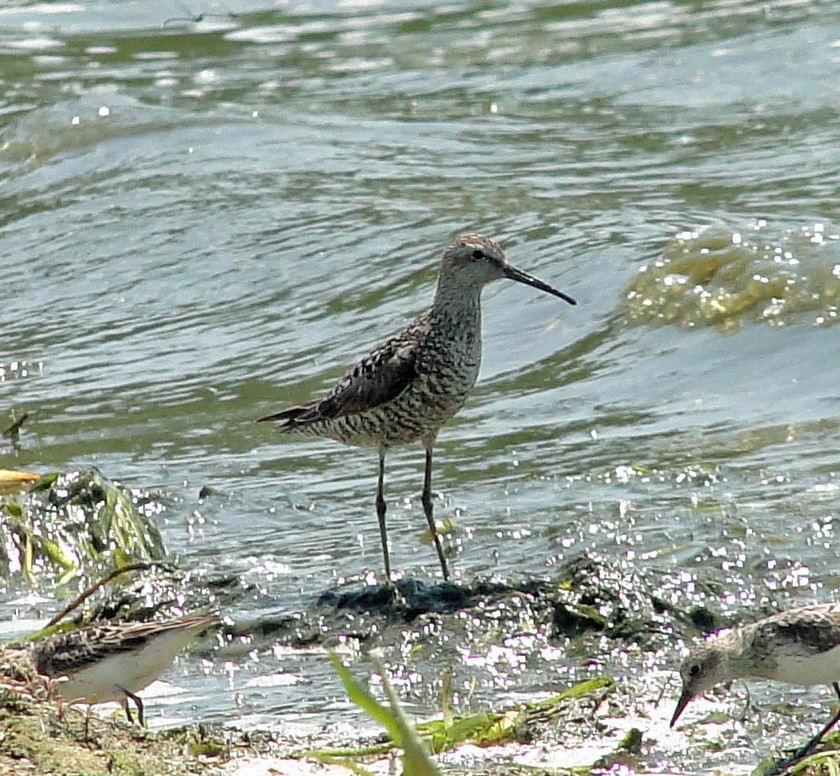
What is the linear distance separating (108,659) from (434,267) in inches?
271

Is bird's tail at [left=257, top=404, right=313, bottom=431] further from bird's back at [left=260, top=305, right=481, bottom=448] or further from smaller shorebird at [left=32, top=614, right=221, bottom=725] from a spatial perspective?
smaller shorebird at [left=32, top=614, right=221, bottom=725]

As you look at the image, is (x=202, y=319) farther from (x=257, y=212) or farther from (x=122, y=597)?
(x=122, y=597)

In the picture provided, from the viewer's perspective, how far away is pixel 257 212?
13055 mm

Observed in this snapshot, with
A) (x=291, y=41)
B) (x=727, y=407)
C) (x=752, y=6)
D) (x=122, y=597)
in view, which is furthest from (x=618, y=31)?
(x=122, y=597)

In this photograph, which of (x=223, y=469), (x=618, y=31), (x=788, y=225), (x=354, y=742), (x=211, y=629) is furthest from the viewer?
(x=618, y=31)

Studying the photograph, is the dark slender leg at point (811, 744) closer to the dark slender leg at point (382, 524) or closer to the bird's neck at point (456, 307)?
the dark slender leg at point (382, 524)

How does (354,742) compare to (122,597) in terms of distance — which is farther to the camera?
(122,597)

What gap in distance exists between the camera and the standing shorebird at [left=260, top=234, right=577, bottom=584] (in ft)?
22.8

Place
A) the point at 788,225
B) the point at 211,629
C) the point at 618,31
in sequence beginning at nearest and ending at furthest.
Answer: the point at 211,629 < the point at 788,225 < the point at 618,31

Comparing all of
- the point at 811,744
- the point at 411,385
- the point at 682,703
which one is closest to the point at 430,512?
the point at 411,385

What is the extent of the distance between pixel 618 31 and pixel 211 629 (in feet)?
39.8

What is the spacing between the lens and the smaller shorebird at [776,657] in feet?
16.1

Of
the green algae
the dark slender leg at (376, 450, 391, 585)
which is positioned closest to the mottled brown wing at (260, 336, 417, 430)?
the dark slender leg at (376, 450, 391, 585)

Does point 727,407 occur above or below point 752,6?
below
